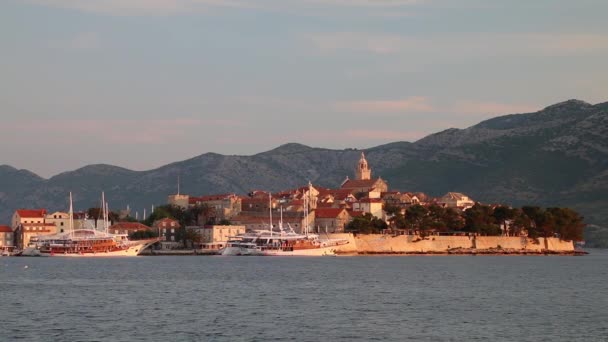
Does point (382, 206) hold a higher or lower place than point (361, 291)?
higher

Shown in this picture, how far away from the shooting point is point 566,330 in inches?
1636

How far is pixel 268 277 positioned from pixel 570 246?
89.2 m

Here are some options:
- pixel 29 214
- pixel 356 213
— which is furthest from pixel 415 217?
pixel 29 214

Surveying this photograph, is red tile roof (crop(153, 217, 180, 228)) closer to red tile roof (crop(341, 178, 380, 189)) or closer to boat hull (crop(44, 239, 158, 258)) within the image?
boat hull (crop(44, 239, 158, 258))

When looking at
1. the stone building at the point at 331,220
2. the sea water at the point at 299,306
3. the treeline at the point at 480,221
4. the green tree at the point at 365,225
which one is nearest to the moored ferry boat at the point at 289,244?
the green tree at the point at 365,225

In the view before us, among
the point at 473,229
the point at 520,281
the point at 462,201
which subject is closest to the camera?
the point at 520,281

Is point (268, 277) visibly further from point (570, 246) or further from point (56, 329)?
point (570, 246)

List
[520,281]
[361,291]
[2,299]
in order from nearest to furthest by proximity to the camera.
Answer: [2,299] < [361,291] < [520,281]

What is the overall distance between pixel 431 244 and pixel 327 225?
14.2 meters

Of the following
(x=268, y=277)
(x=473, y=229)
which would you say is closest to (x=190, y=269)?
(x=268, y=277)

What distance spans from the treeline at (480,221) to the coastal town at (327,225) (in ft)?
0.40

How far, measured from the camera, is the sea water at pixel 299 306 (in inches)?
1576

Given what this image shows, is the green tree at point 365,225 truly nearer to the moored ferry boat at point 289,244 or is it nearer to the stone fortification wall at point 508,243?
the moored ferry boat at point 289,244

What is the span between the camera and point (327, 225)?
141 metres
